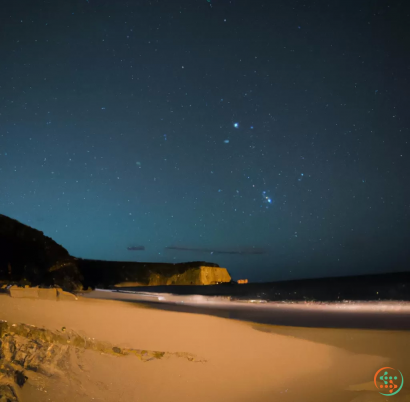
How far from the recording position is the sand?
147 inches

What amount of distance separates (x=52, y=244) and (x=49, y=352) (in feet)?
155

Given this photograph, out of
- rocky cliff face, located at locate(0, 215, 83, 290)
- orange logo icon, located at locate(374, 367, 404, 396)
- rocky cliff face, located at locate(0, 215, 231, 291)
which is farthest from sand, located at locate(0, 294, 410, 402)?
rocky cliff face, located at locate(0, 215, 83, 290)

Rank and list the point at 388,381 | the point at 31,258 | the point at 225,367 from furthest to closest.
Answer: the point at 31,258
the point at 225,367
the point at 388,381

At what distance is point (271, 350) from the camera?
5613mm

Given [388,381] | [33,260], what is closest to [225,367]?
[388,381]

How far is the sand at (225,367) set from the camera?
12.2ft

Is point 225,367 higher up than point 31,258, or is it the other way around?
point 225,367

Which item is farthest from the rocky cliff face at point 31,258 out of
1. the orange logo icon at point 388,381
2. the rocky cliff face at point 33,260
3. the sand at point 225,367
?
the orange logo icon at point 388,381

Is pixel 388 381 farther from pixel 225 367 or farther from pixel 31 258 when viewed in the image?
pixel 31 258

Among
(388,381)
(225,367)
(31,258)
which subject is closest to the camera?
(388,381)

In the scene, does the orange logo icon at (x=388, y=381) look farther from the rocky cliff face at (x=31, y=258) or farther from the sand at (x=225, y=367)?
the rocky cliff face at (x=31, y=258)

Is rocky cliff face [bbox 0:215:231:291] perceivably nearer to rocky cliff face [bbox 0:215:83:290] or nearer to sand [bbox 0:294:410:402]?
rocky cliff face [bbox 0:215:83:290]

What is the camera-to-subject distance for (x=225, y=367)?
4660 mm

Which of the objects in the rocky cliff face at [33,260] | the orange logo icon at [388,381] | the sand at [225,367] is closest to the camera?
the sand at [225,367]
